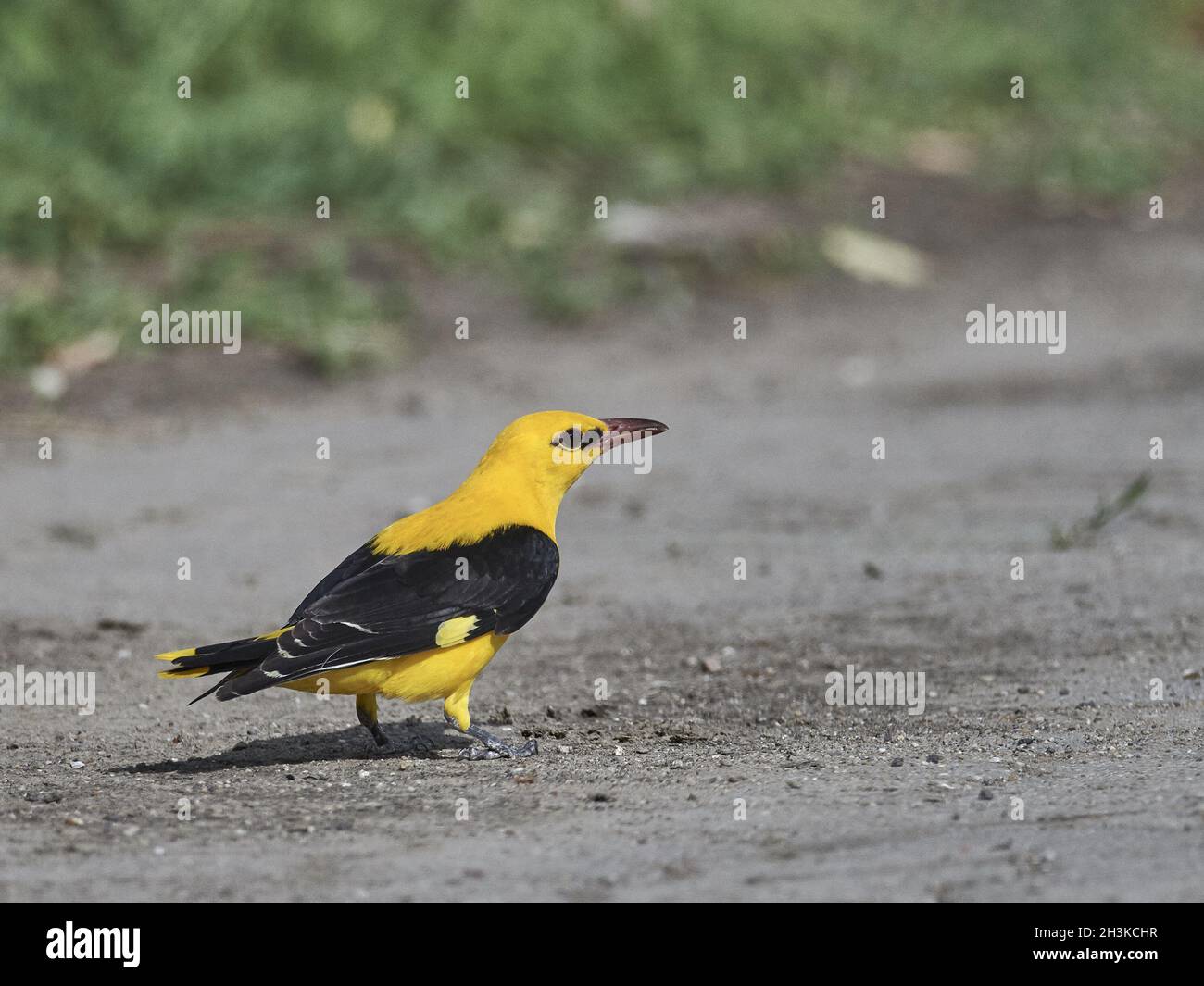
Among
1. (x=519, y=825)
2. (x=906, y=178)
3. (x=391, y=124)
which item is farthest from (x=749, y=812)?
(x=906, y=178)

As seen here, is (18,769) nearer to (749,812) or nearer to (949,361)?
(749,812)

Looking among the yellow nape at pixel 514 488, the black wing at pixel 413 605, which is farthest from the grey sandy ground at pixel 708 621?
the yellow nape at pixel 514 488

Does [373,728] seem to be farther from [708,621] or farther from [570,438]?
[708,621]

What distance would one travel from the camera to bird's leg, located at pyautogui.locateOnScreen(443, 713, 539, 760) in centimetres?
510

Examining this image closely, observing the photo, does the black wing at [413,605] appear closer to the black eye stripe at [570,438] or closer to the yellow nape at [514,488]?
the yellow nape at [514,488]

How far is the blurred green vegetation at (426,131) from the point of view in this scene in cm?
1109

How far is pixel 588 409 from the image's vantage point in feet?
33.5

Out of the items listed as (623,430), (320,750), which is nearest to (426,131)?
(623,430)

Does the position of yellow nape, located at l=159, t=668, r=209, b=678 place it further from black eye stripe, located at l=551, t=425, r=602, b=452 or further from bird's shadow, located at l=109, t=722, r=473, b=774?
black eye stripe, located at l=551, t=425, r=602, b=452

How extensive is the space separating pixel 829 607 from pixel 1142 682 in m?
1.57

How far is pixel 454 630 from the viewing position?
16.2 feet

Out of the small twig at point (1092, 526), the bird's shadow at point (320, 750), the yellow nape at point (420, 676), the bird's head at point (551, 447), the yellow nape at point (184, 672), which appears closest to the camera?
the yellow nape at point (184, 672)

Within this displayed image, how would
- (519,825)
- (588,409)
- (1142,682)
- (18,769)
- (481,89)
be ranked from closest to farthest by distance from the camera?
(519,825) → (18,769) → (1142,682) → (588,409) → (481,89)

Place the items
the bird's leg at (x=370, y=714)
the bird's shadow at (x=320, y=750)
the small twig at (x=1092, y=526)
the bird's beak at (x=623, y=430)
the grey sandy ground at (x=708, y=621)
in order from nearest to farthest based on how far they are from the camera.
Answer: the grey sandy ground at (x=708, y=621) → the bird's shadow at (x=320, y=750) → the bird's leg at (x=370, y=714) → the bird's beak at (x=623, y=430) → the small twig at (x=1092, y=526)
